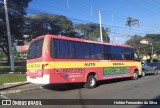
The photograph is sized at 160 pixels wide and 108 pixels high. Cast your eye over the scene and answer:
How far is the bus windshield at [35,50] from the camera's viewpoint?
1390cm

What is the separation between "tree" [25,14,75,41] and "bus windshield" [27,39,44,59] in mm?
35809

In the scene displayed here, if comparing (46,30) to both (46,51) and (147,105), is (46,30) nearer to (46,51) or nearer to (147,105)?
(46,51)

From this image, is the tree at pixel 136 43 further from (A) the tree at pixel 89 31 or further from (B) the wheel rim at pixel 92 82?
(B) the wheel rim at pixel 92 82

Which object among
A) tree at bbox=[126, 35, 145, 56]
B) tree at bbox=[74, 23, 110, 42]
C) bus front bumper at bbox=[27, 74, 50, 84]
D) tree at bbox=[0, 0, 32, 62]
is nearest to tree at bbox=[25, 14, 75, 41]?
tree at bbox=[0, 0, 32, 62]

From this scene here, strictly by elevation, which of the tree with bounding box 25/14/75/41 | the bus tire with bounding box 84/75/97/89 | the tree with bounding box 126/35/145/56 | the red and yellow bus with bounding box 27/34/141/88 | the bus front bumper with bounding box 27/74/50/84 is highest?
the tree with bounding box 25/14/75/41

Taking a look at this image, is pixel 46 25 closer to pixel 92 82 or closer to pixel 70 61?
pixel 92 82

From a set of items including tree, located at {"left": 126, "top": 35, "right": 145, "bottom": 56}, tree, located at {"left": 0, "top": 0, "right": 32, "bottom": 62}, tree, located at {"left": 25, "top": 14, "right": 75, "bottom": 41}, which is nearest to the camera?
tree, located at {"left": 0, "top": 0, "right": 32, "bottom": 62}

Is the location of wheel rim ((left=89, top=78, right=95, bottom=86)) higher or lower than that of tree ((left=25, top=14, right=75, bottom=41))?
lower

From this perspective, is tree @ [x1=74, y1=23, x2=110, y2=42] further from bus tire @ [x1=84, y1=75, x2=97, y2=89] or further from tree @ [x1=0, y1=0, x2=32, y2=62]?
bus tire @ [x1=84, y1=75, x2=97, y2=89]

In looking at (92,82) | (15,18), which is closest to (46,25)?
(15,18)

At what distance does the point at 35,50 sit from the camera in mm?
14414

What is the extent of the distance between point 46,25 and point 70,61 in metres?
42.7

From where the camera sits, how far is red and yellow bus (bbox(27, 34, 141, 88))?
44.2ft

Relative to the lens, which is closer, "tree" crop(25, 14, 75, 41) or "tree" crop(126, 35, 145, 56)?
"tree" crop(25, 14, 75, 41)
